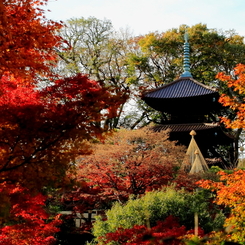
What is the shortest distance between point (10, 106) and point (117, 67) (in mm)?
19538

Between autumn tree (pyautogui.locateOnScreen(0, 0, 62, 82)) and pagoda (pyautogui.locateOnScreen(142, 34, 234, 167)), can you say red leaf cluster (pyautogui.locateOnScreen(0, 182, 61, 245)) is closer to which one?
autumn tree (pyautogui.locateOnScreen(0, 0, 62, 82))

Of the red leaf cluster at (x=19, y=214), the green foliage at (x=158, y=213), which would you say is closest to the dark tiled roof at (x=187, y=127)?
the green foliage at (x=158, y=213)

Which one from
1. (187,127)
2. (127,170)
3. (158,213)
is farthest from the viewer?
(187,127)

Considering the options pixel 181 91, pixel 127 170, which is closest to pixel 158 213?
pixel 127 170

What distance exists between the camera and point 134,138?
38.2ft

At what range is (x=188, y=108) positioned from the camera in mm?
18078

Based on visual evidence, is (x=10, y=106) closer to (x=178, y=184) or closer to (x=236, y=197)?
(x=236, y=197)

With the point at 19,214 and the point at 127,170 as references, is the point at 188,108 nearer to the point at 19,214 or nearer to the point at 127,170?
the point at 127,170

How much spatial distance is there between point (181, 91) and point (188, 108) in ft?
3.01

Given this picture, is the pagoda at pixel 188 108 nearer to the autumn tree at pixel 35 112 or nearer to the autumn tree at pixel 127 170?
the autumn tree at pixel 127 170

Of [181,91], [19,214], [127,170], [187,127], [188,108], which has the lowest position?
[19,214]

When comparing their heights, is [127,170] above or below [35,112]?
below

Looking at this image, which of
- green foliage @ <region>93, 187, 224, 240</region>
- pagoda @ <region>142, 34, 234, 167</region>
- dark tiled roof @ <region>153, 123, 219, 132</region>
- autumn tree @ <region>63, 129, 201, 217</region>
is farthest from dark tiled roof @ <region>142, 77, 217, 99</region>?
green foliage @ <region>93, 187, 224, 240</region>

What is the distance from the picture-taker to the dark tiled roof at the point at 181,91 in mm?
17359
